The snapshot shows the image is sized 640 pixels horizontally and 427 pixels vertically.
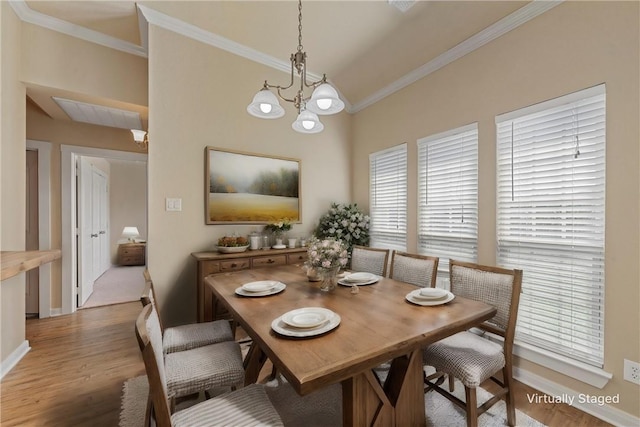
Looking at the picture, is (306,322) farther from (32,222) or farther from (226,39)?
(32,222)

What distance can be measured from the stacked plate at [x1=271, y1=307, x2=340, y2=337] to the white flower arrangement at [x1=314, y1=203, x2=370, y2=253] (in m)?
2.26

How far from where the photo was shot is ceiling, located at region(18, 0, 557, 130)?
2465 mm

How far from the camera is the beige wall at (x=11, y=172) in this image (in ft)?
7.32

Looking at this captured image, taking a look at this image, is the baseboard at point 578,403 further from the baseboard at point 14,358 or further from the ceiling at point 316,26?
the baseboard at point 14,358

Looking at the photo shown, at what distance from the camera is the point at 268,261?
9.93 ft

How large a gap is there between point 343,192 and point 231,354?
2926 millimetres

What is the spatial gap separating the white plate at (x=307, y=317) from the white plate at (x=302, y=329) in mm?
16

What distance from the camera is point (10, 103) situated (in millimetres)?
2357

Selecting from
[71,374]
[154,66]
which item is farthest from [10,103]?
[71,374]

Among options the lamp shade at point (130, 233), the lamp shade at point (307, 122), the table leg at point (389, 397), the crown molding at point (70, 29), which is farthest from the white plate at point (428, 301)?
the lamp shade at point (130, 233)

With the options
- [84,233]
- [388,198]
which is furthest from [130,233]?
[388,198]

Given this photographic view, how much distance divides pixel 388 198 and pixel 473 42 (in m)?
1.86

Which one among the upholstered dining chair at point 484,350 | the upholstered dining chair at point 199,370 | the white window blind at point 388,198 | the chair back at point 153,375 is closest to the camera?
the chair back at point 153,375

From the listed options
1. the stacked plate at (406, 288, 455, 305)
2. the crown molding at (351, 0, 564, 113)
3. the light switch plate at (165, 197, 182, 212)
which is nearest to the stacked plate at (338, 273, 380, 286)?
the stacked plate at (406, 288, 455, 305)
